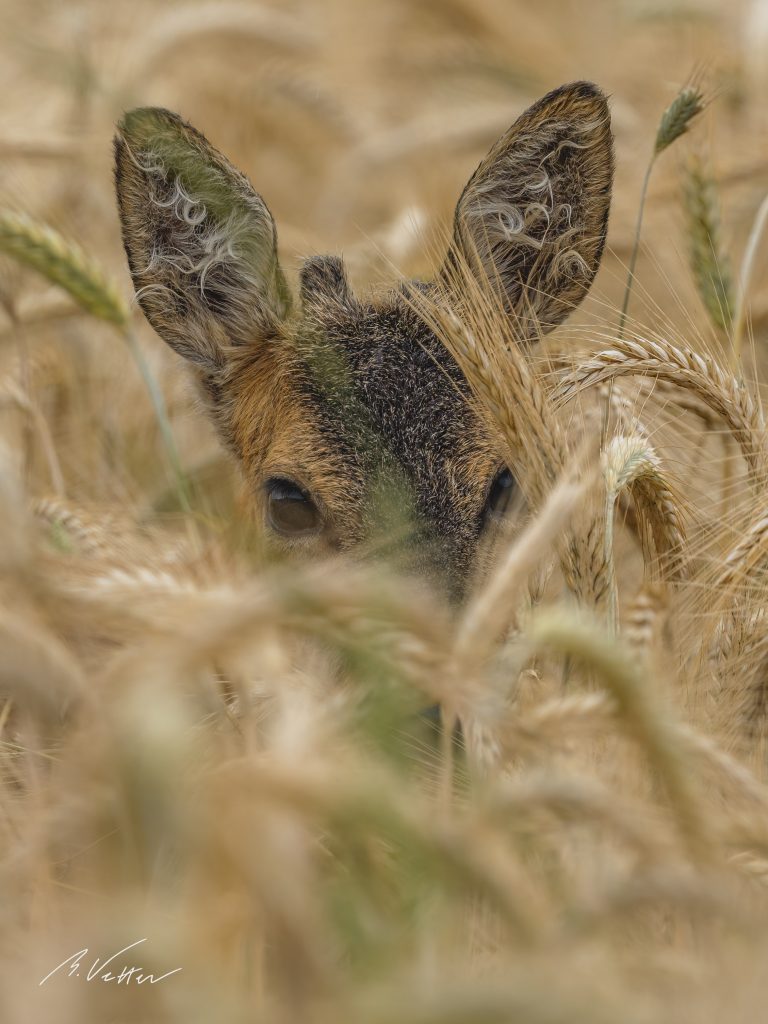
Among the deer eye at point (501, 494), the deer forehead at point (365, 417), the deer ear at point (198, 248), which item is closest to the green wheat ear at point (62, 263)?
the deer ear at point (198, 248)

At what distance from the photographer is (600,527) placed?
10.4 ft

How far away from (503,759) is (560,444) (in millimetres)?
821

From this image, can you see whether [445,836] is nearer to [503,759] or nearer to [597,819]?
[597,819]

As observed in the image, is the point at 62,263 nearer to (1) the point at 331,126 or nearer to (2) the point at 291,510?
(2) the point at 291,510

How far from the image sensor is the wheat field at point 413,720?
1.95 metres

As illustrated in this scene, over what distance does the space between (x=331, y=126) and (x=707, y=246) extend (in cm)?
479

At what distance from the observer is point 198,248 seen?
467cm

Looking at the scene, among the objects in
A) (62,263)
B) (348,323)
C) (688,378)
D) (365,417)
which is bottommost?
(688,378)

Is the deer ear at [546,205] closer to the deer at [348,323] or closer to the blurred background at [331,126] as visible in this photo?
the deer at [348,323]

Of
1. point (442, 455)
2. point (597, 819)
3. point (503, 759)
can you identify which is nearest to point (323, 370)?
point (442, 455)

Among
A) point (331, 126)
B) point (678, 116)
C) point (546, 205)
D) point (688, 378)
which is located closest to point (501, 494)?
point (688, 378)
